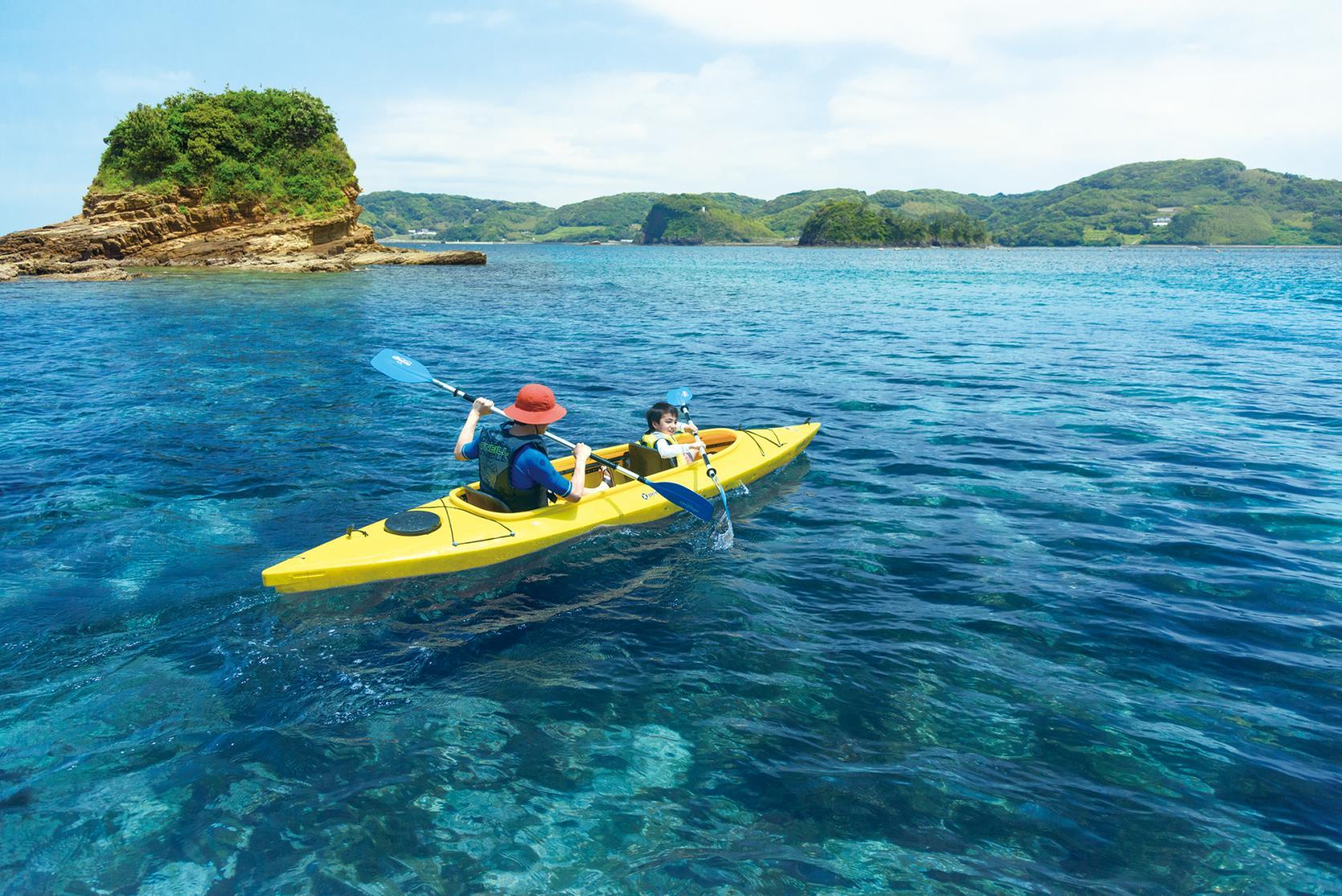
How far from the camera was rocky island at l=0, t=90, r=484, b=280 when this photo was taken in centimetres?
4344

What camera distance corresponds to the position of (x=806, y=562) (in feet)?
24.1

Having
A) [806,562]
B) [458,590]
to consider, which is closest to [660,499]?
[806,562]

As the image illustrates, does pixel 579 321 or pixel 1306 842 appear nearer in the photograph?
pixel 1306 842

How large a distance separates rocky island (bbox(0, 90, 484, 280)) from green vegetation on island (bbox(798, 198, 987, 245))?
129852 millimetres

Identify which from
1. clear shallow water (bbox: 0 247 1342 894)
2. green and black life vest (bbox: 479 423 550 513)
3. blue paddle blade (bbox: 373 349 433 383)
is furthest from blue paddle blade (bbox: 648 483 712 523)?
blue paddle blade (bbox: 373 349 433 383)

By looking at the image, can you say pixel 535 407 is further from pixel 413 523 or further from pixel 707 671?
pixel 707 671

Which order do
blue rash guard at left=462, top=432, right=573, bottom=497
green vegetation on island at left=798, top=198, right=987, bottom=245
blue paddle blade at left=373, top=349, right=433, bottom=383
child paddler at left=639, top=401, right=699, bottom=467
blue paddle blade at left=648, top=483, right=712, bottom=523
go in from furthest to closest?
green vegetation on island at left=798, top=198, right=987, bottom=245
blue paddle blade at left=373, top=349, right=433, bottom=383
child paddler at left=639, top=401, right=699, bottom=467
blue paddle blade at left=648, top=483, right=712, bottom=523
blue rash guard at left=462, top=432, right=573, bottom=497

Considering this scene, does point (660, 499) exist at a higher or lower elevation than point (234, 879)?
higher

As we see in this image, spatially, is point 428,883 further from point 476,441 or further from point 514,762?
point 476,441

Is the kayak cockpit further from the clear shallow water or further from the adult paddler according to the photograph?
the clear shallow water

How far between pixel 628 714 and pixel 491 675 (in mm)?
1106

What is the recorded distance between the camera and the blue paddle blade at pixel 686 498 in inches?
307

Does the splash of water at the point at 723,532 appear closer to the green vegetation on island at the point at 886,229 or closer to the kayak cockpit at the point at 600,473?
the kayak cockpit at the point at 600,473

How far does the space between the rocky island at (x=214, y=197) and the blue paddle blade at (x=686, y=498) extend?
43.6 m
